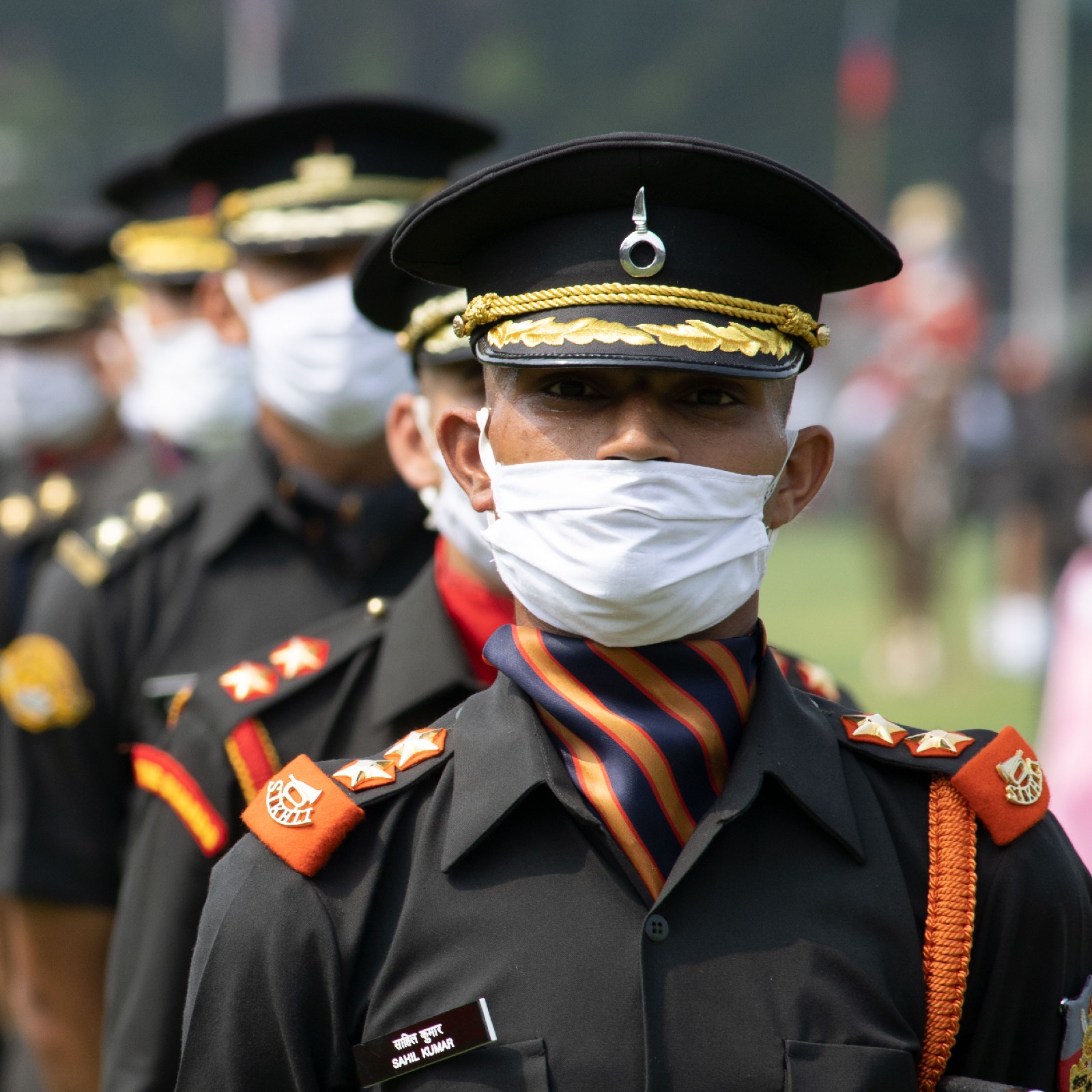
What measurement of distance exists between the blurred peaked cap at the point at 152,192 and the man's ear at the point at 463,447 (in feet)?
12.2

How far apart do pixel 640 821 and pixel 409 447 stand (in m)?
1.31

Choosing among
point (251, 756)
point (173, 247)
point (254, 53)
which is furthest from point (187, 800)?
point (254, 53)

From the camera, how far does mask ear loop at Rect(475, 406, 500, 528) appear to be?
2410 millimetres

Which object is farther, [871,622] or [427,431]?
[871,622]

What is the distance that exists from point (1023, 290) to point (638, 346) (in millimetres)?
33286

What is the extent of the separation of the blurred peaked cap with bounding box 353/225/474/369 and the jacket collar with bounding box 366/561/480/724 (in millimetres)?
424

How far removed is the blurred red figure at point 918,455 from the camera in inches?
581

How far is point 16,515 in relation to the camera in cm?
623

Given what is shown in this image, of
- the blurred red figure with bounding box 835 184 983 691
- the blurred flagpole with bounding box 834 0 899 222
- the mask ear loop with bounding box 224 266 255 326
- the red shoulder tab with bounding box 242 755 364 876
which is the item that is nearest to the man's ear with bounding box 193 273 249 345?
the mask ear loop with bounding box 224 266 255 326

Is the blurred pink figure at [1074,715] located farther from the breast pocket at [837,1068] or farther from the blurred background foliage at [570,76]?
the blurred background foliage at [570,76]

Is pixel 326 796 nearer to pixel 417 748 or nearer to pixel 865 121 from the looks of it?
pixel 417 748

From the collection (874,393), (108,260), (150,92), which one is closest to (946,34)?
(150,92)

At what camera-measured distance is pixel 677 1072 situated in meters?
2.17

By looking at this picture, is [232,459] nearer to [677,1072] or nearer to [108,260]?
[677,1072]
